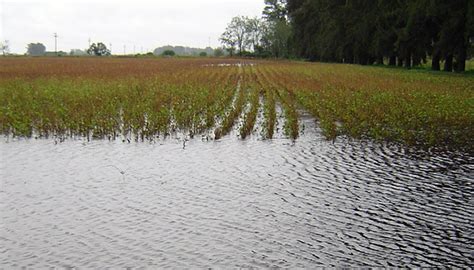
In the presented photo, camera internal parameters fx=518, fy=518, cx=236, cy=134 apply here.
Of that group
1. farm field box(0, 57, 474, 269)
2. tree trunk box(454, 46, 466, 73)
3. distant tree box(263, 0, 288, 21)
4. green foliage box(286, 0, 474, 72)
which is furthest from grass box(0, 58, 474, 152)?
distant tree box(263, 0, 288, 21)

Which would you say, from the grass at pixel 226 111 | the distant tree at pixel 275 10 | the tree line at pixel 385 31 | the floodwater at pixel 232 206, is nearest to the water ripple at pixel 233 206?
the floodwater at pixel 232 206

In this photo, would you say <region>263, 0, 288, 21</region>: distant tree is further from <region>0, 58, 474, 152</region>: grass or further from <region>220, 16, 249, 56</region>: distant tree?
<region>0, 58, 474, 152</region>: grass

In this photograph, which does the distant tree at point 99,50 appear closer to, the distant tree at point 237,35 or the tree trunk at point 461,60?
the distant tree at point 237,35

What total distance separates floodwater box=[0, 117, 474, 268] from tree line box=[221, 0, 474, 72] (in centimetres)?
2660

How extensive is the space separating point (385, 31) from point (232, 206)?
49.1m

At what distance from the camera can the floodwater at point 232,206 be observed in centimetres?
756

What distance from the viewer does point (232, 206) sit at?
31.9 feet

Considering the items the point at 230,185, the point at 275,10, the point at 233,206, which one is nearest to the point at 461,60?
the point at 230,185

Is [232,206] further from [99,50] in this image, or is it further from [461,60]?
[99,50]

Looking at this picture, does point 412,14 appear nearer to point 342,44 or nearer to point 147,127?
point 342,44

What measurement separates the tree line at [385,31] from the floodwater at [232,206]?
26599mm

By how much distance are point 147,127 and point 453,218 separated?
1009cm

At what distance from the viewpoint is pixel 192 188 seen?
35.8ft

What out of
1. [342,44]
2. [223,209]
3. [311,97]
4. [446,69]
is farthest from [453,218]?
[342,44]
